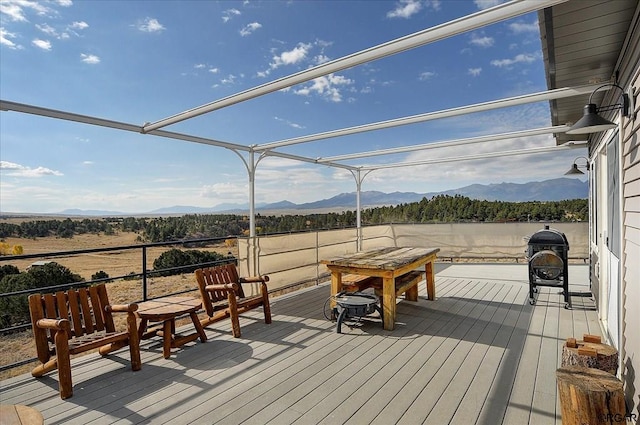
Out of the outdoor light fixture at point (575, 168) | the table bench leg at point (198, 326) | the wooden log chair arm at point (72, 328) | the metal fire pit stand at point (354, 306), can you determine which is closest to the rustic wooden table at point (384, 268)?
the metal fire pit stand at point (354, 306)

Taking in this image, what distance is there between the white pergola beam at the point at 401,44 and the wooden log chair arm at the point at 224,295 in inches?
68.1

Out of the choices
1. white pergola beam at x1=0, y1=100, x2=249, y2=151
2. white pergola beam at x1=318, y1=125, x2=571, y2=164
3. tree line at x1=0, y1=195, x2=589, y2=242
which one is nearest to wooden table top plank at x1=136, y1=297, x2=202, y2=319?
white pergola beam at x1=0, y1=100, x2=249, y2=151

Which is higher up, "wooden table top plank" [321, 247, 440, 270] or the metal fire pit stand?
"wooden table top plank" [321, 247, 440, 270]

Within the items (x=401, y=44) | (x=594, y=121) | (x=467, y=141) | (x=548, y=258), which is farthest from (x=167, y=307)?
(x=548, y=258)

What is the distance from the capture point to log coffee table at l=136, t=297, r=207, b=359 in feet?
9.87

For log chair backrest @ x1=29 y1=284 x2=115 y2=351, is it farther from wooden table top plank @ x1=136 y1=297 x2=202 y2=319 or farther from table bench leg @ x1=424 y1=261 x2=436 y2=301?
table bench leg @ x1=424 y1=261 x2=436 y2=301

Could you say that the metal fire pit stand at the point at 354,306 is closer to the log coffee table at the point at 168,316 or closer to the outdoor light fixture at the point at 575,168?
the log coffee table at the point at 168,316

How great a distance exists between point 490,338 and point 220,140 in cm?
381

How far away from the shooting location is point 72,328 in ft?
9.32

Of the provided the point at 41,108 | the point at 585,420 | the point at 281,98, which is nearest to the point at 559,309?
the point at 585,420

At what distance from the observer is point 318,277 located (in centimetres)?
625

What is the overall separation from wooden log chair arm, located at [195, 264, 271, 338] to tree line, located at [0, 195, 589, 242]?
164 centimetres

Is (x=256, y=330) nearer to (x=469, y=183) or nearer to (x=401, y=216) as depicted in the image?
(x=401, y=216)

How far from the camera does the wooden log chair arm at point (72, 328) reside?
241 cm
